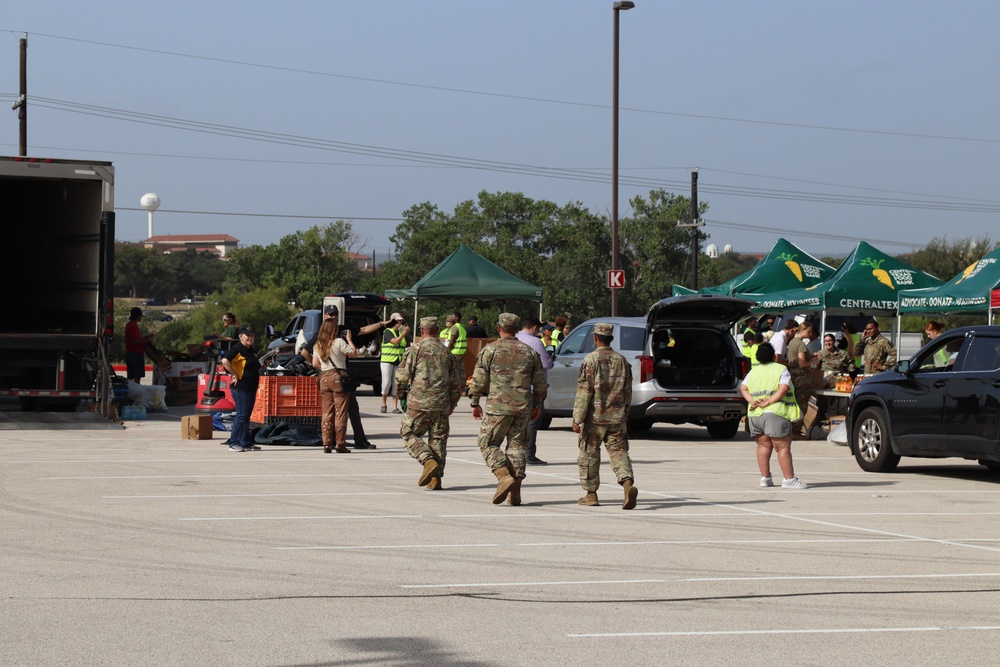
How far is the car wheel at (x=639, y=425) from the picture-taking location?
2038cm

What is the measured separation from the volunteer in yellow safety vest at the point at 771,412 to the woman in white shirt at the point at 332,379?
5.41 m

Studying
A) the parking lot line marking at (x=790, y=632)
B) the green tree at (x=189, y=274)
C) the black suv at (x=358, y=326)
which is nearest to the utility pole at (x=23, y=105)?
the black suv at (x=358, y=326)

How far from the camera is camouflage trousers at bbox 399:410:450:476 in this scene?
13406mm

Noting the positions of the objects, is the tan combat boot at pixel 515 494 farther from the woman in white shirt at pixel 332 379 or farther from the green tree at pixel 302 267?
the green tree at pixel 302 267

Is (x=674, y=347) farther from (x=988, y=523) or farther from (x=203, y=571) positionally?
(x=203, y=571)

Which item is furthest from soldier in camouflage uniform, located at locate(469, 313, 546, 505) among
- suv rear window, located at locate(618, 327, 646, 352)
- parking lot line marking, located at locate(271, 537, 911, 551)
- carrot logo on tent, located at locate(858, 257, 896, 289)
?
carrot logo on tent, located at locate(858, 257, 896, 289)

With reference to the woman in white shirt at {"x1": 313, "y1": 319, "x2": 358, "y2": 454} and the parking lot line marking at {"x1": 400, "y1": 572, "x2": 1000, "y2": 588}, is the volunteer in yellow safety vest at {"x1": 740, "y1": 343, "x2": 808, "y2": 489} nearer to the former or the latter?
A: the parking lot line marking at {"x1": 400, "y1": 572, "x2": 1000, "y2": 588}

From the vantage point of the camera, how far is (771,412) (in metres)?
14.2

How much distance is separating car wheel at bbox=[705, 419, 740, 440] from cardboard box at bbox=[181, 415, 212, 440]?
744 centimetres

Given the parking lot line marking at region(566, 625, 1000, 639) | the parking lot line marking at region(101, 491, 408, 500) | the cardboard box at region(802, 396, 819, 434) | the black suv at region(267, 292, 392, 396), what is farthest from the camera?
the black suv at region(267, 292, 392, 396)

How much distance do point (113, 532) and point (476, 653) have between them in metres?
4.81

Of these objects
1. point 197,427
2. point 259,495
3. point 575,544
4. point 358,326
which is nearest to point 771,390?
point 575,544

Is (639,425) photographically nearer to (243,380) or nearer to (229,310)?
(243,380)

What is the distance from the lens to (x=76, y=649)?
21.5ft
